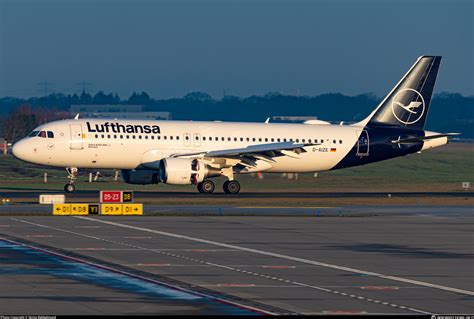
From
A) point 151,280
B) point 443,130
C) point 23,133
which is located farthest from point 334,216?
point 443,130

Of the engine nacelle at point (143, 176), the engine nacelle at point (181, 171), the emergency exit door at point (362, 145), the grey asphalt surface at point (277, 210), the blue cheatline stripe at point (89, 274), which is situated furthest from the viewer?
the emergency exit door at point (362, 145)

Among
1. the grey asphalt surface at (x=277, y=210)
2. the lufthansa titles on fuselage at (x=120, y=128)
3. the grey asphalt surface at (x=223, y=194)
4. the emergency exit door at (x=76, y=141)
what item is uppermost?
the lufthansa titles on fuselage at (x=120, y=128)

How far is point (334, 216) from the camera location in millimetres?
46250

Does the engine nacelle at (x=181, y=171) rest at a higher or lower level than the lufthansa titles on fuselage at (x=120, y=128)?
lower

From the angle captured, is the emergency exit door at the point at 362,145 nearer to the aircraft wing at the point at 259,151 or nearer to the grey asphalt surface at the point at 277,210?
the aircraft wing at the point at 259,151

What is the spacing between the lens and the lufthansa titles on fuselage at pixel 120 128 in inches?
2372

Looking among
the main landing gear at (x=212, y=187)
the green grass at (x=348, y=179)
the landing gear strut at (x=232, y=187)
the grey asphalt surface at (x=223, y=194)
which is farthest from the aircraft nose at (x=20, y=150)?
the landing gear strut at (x=232, y=187)

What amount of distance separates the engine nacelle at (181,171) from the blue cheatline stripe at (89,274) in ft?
86.4

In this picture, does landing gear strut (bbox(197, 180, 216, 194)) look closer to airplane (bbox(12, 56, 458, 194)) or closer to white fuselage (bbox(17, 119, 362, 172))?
airplane (bbox(12, 56, 458, 194))

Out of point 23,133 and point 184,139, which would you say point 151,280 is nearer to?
point 184,139

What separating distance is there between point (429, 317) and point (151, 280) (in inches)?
291

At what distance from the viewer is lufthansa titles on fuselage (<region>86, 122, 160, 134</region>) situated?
6025cm

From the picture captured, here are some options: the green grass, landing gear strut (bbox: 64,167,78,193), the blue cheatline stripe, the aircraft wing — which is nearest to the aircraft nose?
landing gear strut (bbox: 64,167,78,193)

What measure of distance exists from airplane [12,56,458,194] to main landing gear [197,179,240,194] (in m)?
0.06
